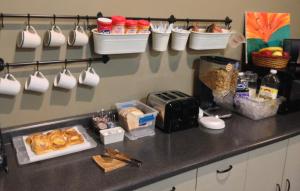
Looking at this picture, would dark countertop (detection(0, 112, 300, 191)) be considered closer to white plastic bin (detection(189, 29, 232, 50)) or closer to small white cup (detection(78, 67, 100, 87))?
small white cup (detection(78, 67, 100, 87))

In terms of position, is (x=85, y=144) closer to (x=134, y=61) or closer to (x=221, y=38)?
(x=134, y=61)

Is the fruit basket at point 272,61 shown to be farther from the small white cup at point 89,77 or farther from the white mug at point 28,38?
the white mug at point 28,38

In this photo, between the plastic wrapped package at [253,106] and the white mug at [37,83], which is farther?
the plastic wrapped package at [253,106]

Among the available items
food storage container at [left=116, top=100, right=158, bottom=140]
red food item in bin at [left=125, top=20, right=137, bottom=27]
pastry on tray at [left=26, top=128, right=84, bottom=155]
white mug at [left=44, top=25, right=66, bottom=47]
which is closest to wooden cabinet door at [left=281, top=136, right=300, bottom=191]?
food storage container at [left=116, top=100, right=158, bottom=140]

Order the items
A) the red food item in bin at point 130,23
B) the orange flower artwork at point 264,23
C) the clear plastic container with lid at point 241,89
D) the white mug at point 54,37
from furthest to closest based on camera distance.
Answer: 1. the orange flower artwork at point 264,23
2. the clear plastic container with lid at point 241,89
3. the red food item in bin at point 130,23
4. the white mug at point 54,37

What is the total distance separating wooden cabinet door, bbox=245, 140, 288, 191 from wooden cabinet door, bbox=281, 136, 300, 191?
45mm

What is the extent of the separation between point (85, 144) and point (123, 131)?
0.19 m

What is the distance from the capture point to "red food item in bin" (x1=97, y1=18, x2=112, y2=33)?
133 cm

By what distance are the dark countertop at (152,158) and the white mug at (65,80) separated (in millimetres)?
331

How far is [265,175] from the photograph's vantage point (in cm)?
162

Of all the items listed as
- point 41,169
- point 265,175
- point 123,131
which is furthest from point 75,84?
point 265,175

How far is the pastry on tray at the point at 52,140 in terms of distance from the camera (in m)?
1.24

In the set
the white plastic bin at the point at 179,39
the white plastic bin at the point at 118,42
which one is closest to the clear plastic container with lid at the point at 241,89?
the white plastic bin at the point at 179,39

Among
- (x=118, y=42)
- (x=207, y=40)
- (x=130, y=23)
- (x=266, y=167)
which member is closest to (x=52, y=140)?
(x=118, y=42)
